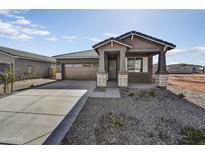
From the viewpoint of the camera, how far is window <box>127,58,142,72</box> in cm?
1267

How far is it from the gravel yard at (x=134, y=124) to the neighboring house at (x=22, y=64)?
13.0 meters

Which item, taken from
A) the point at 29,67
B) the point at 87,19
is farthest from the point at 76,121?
the point at 29,67

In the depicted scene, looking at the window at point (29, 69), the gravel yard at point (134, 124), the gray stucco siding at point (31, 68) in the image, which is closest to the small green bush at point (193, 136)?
the gravel yard at point (134, 124)

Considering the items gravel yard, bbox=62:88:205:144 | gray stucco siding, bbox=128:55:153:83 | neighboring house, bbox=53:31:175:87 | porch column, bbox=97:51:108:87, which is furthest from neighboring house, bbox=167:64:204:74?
gravel yard, bbox=62:88:205:144

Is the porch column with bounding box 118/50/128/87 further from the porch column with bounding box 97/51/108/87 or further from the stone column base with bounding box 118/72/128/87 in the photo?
the porch column with bounding box 97/51/108/87

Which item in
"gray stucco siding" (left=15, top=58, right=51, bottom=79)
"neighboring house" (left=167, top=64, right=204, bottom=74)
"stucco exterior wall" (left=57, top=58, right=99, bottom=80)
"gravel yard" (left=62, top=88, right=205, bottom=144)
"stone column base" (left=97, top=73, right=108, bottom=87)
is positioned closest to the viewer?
"gravel yard" (left=62, top=88, right=205, bottom=144)

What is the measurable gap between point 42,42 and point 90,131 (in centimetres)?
1210

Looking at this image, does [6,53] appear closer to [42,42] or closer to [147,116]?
[42,42]

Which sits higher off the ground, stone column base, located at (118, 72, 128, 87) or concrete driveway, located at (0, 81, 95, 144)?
stone column base, located at (118, 72, 128, 87)

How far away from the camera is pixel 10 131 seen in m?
3.44

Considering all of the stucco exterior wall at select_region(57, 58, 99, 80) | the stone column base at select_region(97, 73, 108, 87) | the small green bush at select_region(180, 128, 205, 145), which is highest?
the stucco exterior wall at select_region(57, 58, 99, 80)

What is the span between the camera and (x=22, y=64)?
1594 centimetres

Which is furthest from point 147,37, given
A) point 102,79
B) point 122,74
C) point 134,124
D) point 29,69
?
point 29,69

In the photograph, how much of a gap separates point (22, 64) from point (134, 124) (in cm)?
1607
